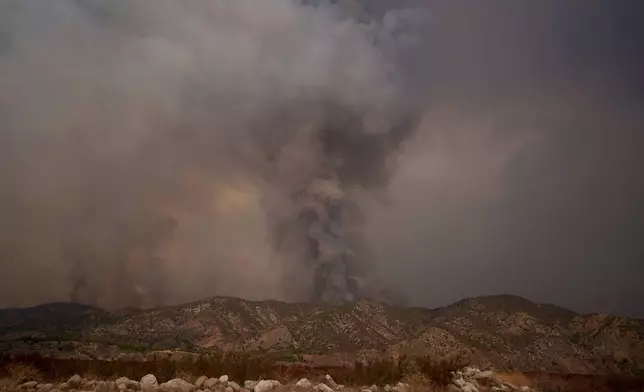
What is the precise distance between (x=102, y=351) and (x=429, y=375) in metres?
80.2

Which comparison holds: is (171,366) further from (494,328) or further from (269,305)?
(269,305)

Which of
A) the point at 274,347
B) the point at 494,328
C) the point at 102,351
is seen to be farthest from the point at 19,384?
the point at 494,328

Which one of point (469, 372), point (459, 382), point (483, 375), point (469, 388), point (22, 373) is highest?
point (469, 372)

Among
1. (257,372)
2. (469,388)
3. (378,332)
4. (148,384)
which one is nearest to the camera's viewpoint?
(148,384)

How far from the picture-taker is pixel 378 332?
145 meters

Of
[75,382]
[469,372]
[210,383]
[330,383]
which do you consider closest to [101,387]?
[75,382]

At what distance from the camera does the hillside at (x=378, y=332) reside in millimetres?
113375

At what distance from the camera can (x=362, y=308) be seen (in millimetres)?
160125

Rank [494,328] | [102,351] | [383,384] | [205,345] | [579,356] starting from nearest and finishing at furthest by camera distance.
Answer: [383,384]
[102,351]
[579,356]
[205,345]
[494,328]

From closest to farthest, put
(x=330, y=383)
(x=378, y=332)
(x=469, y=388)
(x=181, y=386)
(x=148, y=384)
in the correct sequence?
(x=181, y=386), (x=148, y=384), (x=330, y=383), (x=469, y=388), (x=378, y=332)

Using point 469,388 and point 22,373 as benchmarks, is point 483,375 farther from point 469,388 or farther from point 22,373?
point 22,373

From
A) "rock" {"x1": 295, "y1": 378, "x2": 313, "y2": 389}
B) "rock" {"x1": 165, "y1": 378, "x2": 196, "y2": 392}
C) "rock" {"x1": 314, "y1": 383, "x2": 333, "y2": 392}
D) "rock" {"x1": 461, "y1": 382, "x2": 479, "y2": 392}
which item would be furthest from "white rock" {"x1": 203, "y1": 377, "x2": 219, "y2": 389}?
"rock" {"x1": 461, "y1": 382, "x2": 479, "y2": 392}

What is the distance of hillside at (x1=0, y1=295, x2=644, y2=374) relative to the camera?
113 meters

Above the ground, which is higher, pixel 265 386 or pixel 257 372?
pixel 257 372
